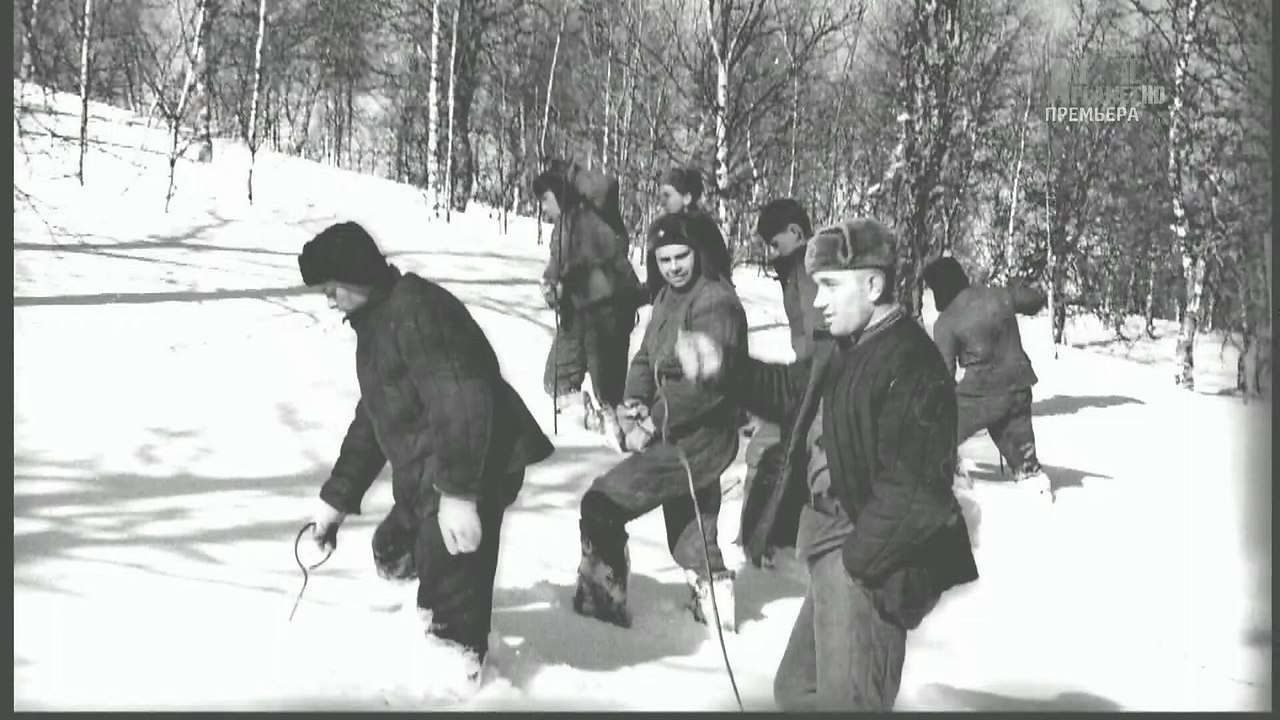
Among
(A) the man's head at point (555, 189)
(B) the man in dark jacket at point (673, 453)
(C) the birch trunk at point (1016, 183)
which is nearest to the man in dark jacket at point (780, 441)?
(B) the man in dark jacket at point (673, 453)

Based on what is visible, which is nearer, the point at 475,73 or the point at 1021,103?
the point at 475,73

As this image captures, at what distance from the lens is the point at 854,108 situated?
32.2m

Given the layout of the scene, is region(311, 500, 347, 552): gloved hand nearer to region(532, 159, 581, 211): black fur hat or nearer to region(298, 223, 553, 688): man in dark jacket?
region(298, 223, 553, 688): man in dark jacket

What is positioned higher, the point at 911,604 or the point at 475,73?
the point at 475,73

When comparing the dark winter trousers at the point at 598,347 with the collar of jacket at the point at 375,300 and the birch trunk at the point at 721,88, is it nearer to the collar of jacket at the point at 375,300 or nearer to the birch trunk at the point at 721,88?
the collar of jacket at the point at 375,300

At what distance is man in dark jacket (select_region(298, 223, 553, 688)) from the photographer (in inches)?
131

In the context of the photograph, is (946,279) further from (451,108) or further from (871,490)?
(451,108)

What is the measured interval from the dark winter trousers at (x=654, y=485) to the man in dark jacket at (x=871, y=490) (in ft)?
4.68

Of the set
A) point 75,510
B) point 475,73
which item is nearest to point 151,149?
point 475,73

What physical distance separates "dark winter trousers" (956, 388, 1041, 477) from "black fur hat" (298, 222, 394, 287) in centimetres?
516

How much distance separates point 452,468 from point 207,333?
22.1 feet

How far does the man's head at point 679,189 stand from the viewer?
666 cm

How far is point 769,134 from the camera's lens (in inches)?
1350

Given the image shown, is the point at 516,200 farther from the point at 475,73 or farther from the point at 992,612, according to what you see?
the point at 992,612
